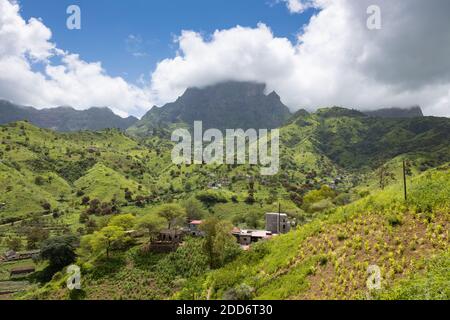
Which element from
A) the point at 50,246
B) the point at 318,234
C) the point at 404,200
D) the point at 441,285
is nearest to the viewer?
the point at 441,285

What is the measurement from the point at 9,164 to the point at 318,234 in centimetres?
16201

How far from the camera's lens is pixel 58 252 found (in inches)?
2849

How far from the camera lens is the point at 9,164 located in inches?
5920

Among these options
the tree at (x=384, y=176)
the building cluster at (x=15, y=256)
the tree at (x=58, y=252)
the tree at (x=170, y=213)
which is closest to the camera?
the tree at (x=58, y=252)

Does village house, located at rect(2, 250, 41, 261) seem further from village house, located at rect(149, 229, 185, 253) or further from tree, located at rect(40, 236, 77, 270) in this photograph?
village house, located at rect(149, 229, 185, 253)

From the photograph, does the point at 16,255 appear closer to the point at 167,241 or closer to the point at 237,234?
the point at 167,241

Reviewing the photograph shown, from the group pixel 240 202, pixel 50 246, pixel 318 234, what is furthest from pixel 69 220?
pixel 318 234

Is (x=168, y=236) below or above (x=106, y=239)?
below

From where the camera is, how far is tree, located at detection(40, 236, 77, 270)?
A: 237 ft

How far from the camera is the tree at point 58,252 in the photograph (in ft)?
237

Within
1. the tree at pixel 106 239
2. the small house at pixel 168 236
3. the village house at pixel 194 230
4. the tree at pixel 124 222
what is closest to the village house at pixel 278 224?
the village house at pixel 194 230

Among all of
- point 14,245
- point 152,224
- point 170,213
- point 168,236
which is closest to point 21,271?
point 14,245

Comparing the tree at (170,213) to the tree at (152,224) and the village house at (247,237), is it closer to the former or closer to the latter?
the tree at (152,224)
